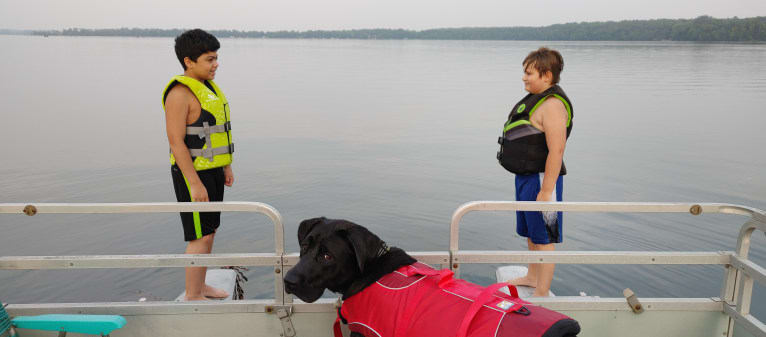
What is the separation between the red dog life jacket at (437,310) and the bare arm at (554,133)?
1188mm

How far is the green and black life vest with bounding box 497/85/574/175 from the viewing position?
3607mm

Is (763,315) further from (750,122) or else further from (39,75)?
(39,75)

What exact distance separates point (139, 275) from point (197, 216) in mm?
3352

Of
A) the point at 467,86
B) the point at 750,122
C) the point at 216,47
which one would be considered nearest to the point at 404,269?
the point at 216,47

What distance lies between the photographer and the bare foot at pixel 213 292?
3771 millimetres

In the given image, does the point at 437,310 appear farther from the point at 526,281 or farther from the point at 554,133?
the point at 526,281

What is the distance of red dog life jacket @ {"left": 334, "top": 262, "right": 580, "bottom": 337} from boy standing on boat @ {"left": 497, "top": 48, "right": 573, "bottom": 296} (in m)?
1.18

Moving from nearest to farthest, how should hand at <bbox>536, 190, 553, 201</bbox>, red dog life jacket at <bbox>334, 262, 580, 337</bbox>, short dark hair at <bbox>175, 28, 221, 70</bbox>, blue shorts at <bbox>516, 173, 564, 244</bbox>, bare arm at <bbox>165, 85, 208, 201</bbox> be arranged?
red dog life jacket at <bbox>334, 262, 580, 337</bbox>
bare arm at <bbox>165, 85, 208, 201</bbox>
short dark hair at <bbox>175, 28, 221, 70</bbox>
hand at <bbox>536, 190, 553, 201</bbox>
blue shorts at <bbox>516, 173, 564, 244</bbox>

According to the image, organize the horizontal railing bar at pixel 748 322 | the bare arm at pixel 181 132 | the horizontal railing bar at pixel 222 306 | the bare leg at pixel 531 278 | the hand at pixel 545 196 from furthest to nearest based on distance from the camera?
the bare leg at pixel 531 278, the hand at pixel 545 196, the bare arm at pixel 181 132, the horizontal railing bar at pixel 222 306, the horizontal railing bar at pixel 748 322

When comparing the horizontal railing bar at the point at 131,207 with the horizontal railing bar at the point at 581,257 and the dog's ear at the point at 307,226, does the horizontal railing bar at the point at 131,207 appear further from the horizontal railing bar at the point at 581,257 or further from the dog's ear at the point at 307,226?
the horizontal railing bar at the point at 581,257

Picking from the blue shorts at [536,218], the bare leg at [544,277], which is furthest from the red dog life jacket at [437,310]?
the blue shorts at [536,218]

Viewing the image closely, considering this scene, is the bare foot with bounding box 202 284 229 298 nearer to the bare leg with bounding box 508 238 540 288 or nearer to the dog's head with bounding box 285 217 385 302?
the dog's head with bounding box 285 217 385 302

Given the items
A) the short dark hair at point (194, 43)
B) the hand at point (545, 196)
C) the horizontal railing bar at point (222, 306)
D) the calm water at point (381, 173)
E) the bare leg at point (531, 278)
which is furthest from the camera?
the calm water at point (381, 173)

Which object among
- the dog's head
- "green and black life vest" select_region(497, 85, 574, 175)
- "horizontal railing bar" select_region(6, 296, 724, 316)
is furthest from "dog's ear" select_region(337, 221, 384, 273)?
"green and black life vest" select_region(497, 85, 574, 175)
